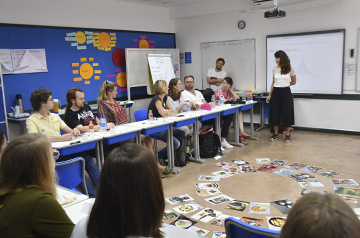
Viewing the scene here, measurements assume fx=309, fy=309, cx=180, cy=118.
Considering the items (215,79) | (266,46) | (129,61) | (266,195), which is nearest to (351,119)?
(266,46)

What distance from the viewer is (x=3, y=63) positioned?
16.6 ft

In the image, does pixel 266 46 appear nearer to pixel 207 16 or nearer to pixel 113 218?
pixel 207 16

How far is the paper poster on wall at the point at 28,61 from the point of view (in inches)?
206

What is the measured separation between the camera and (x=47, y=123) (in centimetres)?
367

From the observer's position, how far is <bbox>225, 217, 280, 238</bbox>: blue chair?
1538 millimetres

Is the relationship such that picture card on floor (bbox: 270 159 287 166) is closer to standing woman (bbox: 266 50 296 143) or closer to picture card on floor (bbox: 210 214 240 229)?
standing woman (bbox: 266 50 296 143)

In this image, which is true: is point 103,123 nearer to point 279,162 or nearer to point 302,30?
point 279,162

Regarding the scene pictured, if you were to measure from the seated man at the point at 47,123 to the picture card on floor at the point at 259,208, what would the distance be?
1.78 m

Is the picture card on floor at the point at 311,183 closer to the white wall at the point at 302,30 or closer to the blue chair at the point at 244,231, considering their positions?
the blue chair at the point at 244,231

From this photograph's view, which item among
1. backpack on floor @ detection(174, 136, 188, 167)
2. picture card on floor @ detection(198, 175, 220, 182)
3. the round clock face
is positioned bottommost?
picture card on floor @ detection(198, 175, 220, 182)

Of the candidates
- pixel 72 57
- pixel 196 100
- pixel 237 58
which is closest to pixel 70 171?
pixel 196 100

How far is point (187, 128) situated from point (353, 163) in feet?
8.44

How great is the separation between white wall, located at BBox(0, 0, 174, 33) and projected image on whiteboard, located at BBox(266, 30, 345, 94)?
2960 mm

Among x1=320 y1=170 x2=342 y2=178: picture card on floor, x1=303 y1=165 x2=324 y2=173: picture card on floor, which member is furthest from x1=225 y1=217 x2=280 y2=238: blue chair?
x1=303 y1=165 x2=324 y2=173: picture card on floor
